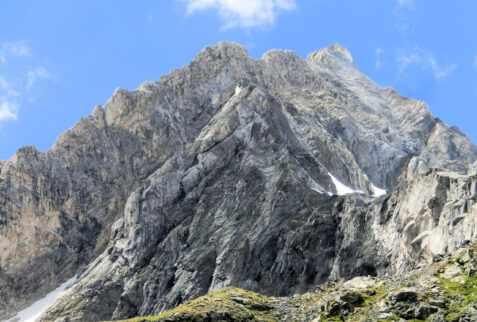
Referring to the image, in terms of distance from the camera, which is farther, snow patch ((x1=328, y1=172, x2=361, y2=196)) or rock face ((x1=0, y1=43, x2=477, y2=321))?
snow patch ((x1=328, y1=172, x2=361, y2=196))

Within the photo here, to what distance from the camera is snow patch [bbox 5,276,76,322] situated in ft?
441

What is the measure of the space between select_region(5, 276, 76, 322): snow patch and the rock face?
149 inches

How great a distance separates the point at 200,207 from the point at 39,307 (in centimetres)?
4720

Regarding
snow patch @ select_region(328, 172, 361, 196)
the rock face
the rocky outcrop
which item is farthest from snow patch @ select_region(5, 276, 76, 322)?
the rocky outcrop

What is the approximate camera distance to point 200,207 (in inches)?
5148

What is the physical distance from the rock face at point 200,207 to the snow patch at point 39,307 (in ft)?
12.4

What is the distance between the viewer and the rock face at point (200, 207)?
309 feet

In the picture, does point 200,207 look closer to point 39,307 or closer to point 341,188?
point 39,307

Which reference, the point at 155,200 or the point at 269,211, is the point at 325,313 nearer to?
the point at 269,211

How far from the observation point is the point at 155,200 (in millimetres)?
135500

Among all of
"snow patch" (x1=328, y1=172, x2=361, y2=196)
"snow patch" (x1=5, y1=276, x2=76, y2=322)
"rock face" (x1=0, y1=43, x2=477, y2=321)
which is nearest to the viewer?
"rock face" (x1=0, y1=43, x2=477, y2=321)

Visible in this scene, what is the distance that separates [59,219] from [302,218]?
79200 millimetres

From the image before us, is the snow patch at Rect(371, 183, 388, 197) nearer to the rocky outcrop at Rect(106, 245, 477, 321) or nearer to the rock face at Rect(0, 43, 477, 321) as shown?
the rock face at Rect(0, 43, 477, 321)

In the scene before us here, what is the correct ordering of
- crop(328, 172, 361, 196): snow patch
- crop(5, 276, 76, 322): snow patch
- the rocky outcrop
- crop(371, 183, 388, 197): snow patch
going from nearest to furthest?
the rocky outcrop, crop(5, 276, 76, 322): snow patch, crop(328, 172, 361, 196): snow patch, crop(371, 183, 388, 197): snow patch
